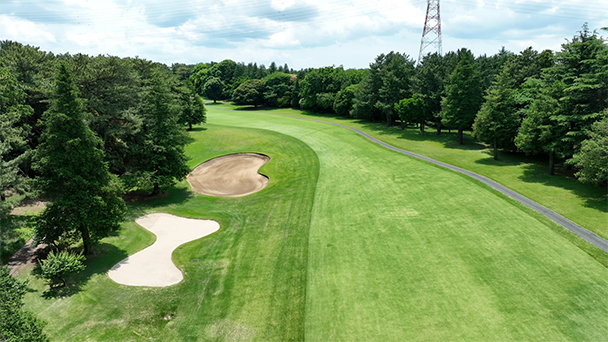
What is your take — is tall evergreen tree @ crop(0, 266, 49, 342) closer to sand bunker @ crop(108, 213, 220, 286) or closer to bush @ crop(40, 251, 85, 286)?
bush @ crop(40, 251, 85, 286)

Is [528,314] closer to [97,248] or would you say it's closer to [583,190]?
[583,190]

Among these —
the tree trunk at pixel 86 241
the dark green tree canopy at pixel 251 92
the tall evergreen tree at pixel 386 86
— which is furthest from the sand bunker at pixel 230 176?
the dark green tree canopy at pixel 251 92

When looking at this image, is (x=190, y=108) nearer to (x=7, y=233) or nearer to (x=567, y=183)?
(x=7, y=233)

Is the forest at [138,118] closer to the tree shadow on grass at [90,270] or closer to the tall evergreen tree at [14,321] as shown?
the tall evergreen tree at [14,321]

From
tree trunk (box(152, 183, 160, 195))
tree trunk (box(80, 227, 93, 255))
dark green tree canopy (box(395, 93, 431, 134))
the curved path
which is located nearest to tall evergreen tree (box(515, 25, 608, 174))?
the curved path

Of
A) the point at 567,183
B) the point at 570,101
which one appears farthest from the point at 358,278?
the point at 570,101

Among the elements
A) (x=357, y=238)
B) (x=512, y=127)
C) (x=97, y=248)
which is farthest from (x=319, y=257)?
(x=512, y=127)

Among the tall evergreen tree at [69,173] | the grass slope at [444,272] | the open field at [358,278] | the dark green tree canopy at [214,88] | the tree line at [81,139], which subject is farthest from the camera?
the dark green tree canopy at [214,88]
